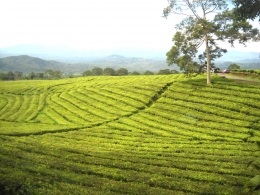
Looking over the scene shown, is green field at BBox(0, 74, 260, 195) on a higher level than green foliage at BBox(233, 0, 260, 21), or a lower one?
lower

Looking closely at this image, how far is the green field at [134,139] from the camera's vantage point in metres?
14.2

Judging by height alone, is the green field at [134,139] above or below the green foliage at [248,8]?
below

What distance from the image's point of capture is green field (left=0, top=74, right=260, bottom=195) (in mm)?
14234

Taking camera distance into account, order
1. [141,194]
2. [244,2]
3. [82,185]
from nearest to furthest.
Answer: [141,194], [82,185], [244,2]

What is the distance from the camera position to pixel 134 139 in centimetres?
2603

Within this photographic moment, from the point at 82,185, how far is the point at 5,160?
6.99m

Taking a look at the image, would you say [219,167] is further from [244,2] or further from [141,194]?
[244,2]

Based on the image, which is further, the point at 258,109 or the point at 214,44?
the point at 214,44

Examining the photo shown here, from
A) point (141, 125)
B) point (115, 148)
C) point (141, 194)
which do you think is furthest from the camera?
point (141, 125)

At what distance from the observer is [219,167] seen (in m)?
17.4

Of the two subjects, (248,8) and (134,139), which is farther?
(134,139)

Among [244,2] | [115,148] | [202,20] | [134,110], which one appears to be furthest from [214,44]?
[115,148]

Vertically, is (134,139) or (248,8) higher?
(248,8)

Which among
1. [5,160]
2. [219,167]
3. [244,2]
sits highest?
[244,2]
